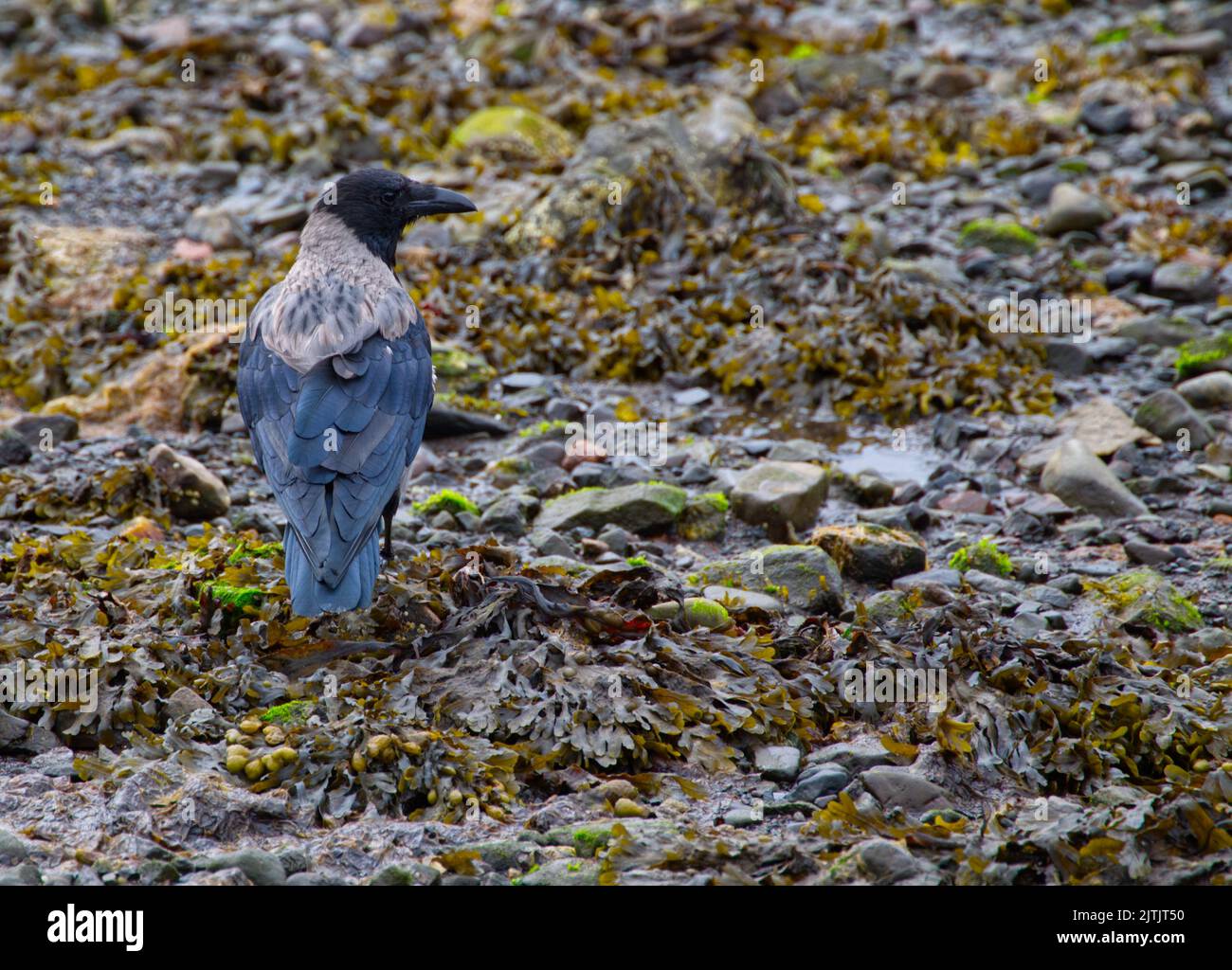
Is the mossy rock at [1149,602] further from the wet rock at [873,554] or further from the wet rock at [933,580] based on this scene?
the wet rock at [873,554]

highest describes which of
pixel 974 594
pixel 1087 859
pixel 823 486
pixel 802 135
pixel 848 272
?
pixel 802 135

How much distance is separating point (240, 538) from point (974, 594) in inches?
137

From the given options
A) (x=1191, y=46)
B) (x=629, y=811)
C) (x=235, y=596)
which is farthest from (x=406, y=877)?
(x=1191, y=46)

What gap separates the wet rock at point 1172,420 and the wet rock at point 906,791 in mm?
4535

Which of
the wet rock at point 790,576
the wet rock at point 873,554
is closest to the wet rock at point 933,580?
the wet rock at point 873,554

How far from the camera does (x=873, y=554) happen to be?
6770 millimetres

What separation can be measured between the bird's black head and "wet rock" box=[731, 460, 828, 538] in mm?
2163

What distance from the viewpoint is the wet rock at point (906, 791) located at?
4641mm

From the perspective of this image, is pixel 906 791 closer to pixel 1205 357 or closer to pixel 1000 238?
pixel 1205 357

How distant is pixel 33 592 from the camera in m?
5.82

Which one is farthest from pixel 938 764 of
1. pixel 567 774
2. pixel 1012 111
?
pixel 1012 111

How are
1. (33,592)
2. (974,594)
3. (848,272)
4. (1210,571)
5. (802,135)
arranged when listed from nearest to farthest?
(33,592) < (974,594) < (1210,571) < (848,272) < (802,135)

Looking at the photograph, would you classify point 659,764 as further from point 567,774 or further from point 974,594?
point 974,594

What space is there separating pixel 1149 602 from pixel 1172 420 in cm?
249
